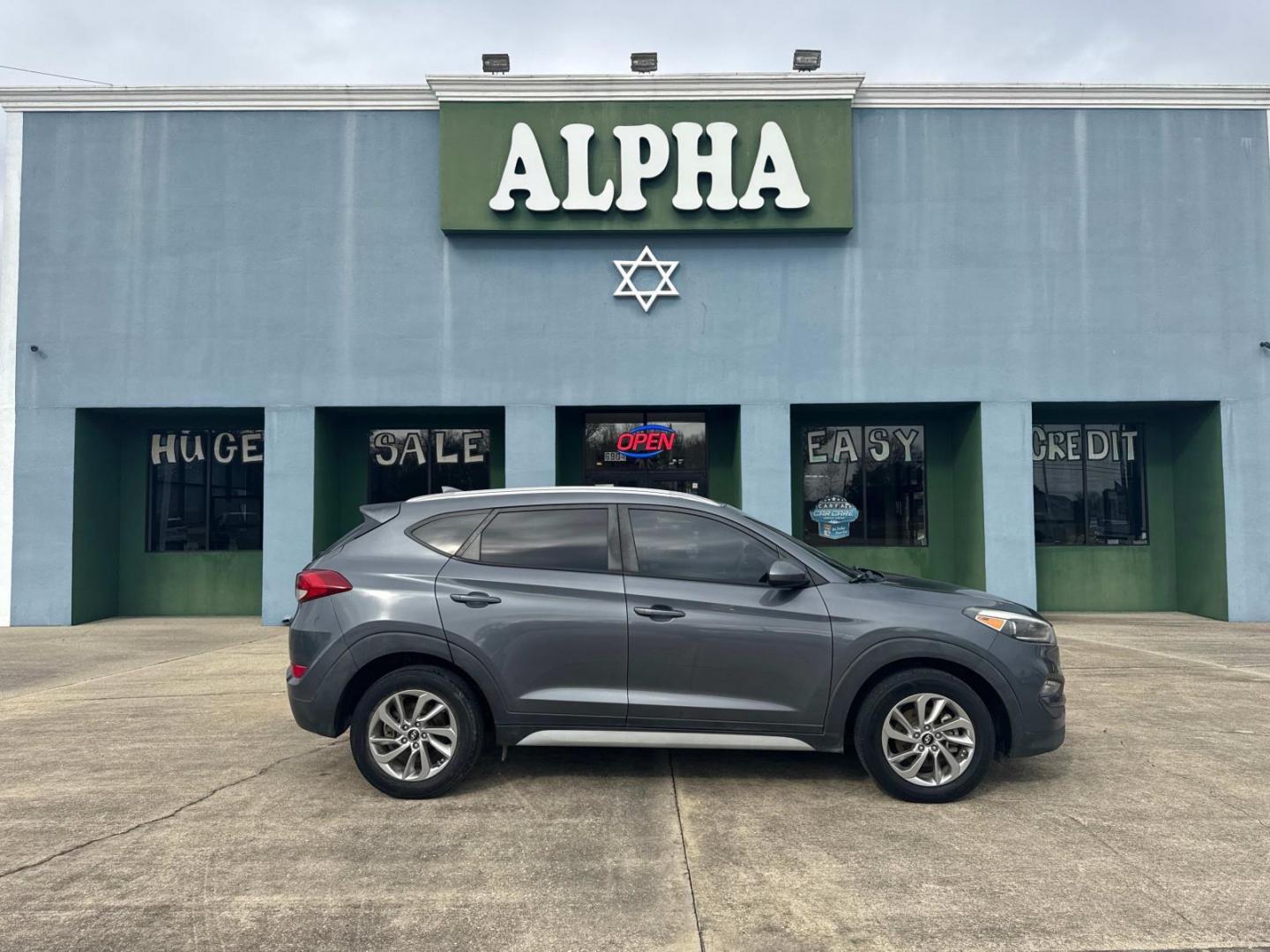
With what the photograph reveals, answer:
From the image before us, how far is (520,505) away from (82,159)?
11.9 metres

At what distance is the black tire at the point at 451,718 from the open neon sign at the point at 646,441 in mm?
8825

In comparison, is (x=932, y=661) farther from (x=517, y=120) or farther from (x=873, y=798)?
(x=517, y=120)

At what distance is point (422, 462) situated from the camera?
45.2ft

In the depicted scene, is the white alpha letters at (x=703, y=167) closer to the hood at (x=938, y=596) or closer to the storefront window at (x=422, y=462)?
the storefront window at (x=422, y=462)

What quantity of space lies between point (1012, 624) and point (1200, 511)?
10.6 metres

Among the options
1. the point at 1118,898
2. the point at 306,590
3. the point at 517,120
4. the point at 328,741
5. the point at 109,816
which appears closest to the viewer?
the point at 1118,898

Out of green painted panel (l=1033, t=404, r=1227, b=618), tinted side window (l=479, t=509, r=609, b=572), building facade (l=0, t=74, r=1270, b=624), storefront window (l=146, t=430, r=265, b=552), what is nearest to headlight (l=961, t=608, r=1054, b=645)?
tinted side window (l=479, t=509, r=609, b=572)

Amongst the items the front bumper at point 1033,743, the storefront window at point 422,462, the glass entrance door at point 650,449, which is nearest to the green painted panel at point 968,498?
the glass entrance door at point 650,449

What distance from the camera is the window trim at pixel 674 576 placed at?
477cm

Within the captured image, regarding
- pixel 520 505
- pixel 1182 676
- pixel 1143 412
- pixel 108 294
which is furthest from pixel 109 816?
pixel 1143 412

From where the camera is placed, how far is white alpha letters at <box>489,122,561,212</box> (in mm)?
12109

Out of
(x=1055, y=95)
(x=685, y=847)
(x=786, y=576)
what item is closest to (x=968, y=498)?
(x=1055, y=95)

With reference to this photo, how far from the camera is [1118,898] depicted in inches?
138

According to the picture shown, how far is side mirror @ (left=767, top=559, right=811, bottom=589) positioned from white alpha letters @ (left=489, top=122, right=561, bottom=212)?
8.91m
